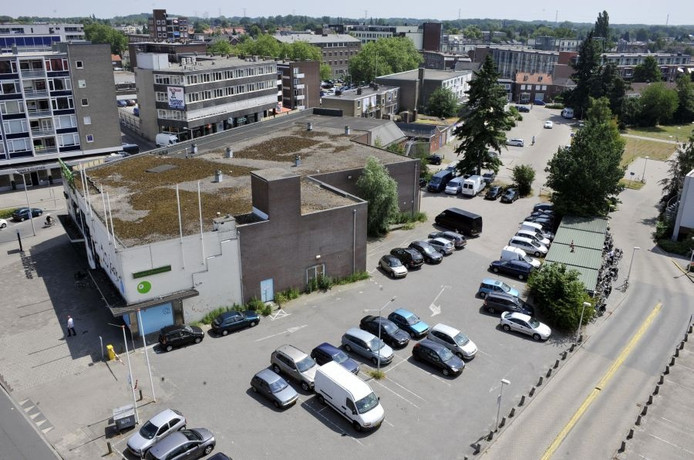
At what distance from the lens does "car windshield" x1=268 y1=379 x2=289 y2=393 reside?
25.1 metres

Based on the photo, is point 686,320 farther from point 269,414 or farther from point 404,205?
point 269,414

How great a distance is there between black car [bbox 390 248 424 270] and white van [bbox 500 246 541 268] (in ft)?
21.1

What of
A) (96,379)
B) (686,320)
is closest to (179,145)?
(96,379)

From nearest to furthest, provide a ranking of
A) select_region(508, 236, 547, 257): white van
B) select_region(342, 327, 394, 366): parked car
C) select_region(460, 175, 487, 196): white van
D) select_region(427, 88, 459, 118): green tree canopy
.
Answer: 1. select_region(342, 327, 394, 366): parked car
2. select_region(508, 236, 547, 257): white van
3. select_region(460, 175, 487, 196): white van
4. select_region(427, 88, 459, 118): green tree canopy

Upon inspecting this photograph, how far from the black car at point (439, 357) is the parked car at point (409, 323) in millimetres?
2004

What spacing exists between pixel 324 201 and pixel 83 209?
54.7ft

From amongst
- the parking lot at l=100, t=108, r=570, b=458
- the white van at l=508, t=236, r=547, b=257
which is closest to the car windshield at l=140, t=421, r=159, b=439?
the parking lot at l=100, t=108, r=570, b=458

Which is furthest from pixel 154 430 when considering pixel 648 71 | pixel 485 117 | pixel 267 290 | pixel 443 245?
pixel 648 71

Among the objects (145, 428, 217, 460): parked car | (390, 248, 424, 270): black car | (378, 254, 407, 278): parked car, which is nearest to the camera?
(145, 428, 217, 460): parked car

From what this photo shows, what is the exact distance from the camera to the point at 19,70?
185 ft

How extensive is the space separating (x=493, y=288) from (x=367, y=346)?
11.6 metres

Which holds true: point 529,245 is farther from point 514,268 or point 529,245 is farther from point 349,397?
point 349,397

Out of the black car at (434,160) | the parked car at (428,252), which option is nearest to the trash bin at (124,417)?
the parked car at (428,252)

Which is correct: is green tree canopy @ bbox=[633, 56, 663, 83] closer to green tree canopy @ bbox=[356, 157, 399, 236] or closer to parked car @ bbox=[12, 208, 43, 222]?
green tree canopy @ bbox=[356, 157, 399, 236]
